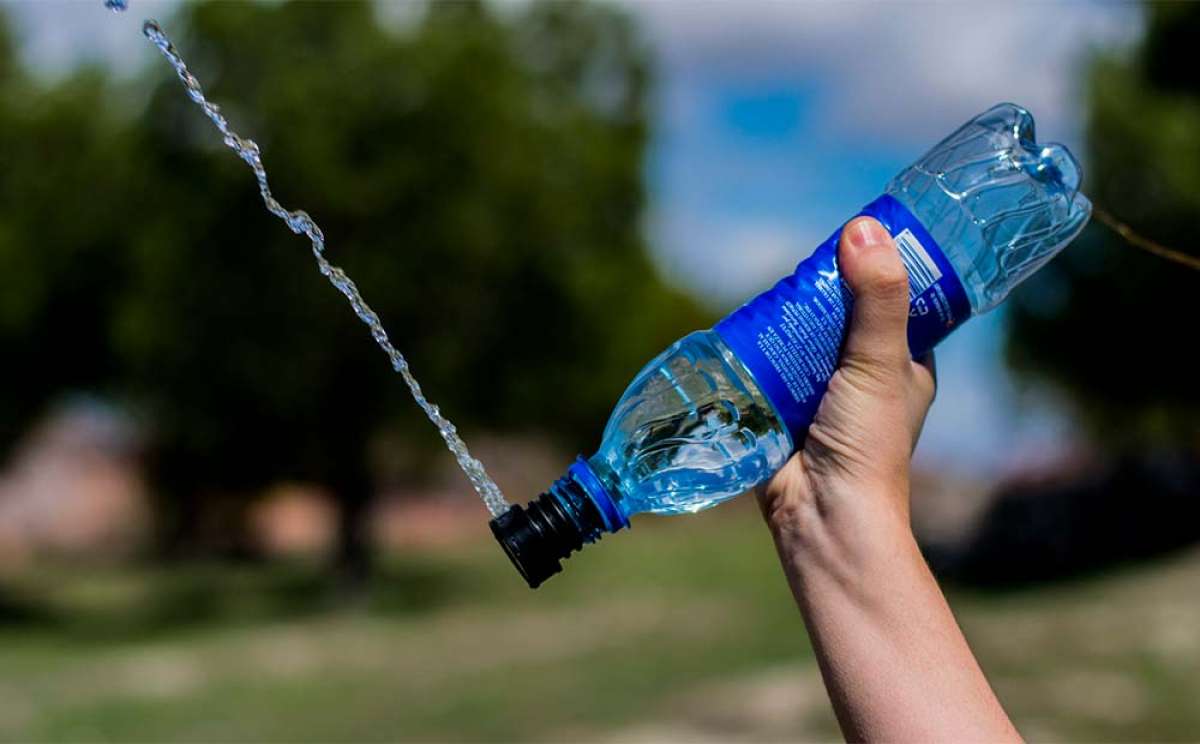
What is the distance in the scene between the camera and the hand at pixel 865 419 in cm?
179

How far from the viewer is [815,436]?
1.86 meters

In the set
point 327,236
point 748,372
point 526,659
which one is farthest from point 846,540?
point 327,236

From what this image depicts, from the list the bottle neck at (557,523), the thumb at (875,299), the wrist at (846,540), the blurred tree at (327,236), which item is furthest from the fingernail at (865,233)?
the blurred tree at (327,236)

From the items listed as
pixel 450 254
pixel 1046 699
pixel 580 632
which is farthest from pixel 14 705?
pixel 1046 699

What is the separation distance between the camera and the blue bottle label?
1857mm

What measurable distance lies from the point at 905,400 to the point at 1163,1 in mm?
17875

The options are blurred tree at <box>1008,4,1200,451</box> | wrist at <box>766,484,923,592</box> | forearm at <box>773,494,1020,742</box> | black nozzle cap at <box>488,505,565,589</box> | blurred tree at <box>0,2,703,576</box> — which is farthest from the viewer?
blurred tree at <box>1008,4,1200,451</box>

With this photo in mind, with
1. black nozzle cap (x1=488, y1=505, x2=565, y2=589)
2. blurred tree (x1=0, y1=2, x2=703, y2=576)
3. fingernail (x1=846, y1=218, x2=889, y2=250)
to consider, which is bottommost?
black nozzle cap (x1=488, y1=505, x2=565, y2=589)

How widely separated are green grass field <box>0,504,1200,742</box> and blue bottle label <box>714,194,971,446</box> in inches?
269

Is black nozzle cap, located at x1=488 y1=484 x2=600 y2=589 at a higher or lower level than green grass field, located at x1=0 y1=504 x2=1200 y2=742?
lower

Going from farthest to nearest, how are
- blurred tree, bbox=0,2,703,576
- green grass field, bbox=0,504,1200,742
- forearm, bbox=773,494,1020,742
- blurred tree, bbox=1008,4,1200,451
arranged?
blurred tree, bbox=1008,4,1200,451, blurred tree, bbox=0,2,703,576, green grass field, bbox=0,504,1200,742, forearm, bbox=773,494,1020,742

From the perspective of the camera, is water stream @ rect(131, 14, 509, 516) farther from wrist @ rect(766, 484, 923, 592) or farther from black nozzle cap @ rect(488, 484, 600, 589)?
wrist @ rect(766, 484, 923, 592)

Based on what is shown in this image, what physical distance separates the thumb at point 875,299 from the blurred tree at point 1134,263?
613 inches

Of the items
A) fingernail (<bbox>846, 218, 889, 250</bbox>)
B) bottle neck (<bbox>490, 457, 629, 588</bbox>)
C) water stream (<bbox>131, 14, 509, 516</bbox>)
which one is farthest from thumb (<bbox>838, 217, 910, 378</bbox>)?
water stream (<bbox>131, 14, 509, 516</bbox>)
